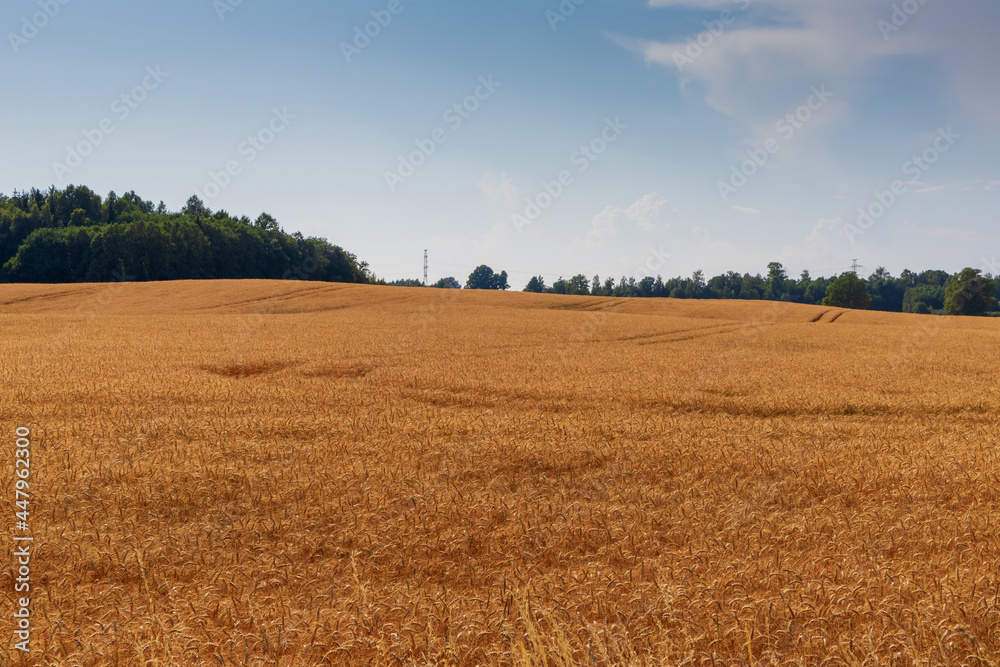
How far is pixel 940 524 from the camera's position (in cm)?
602

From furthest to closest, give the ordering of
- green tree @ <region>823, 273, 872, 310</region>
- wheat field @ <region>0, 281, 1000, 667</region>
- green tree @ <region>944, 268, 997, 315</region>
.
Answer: green tree @ <region>823, 273, 872, 310</region> < green tree @ <region>944, 268, 997, 315</region> < wheat field @ <region>0, 281, 1000, 667</region>

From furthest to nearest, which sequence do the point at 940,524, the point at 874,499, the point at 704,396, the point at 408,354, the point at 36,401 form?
1. the point at 408,354
2. the point at 704,396
3. the point at 36,401
4. the point at 874,499
5. the point at 940,524

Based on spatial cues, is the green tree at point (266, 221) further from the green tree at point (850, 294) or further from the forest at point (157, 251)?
the green tree at point (850, 294)

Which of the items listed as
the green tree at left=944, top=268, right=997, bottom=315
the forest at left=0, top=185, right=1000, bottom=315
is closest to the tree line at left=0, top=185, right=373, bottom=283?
the forest at left=0, top=185, right=1000, bottom=315

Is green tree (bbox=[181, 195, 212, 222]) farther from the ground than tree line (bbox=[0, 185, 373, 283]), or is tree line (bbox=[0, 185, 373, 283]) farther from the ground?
green tree (bbox=[181, 195, 212, 222])

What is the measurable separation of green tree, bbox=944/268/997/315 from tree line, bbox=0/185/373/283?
106148 millimetres

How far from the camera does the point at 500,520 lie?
20.6 ft

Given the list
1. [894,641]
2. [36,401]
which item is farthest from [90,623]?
[36,401]

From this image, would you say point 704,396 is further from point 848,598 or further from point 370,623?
point 370,623

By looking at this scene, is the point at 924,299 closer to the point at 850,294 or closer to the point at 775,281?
the point at 775,281

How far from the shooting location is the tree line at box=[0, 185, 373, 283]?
79812mm

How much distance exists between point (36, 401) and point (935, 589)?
→ 1442 cm

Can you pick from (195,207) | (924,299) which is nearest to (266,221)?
(195,207)

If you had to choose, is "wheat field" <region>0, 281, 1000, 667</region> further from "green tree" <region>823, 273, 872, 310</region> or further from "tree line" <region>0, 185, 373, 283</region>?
"green tree" <region>823, 273, 872, 310</region>
